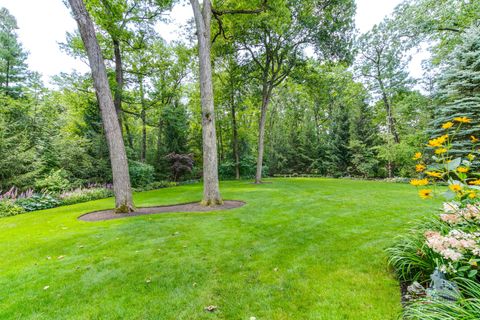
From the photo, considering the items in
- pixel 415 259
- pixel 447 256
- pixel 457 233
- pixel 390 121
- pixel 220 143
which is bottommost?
pixel 415 259

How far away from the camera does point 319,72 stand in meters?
13.1

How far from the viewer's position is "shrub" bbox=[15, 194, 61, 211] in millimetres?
7824

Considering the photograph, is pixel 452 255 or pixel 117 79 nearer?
pixel 452 255

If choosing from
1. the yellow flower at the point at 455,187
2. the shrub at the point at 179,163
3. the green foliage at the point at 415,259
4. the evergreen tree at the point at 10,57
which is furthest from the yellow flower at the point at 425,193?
the evergreen tree at the point at 10,57

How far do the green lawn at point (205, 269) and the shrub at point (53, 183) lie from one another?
5307 mm

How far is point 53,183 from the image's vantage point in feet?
31.0

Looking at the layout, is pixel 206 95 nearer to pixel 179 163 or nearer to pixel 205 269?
pixel 205 269

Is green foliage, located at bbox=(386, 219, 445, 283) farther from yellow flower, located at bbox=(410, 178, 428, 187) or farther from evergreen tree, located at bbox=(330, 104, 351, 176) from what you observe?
evergreen tree, located at bbox=(330, 104, 351, 176)

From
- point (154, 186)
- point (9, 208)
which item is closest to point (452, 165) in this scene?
point (9, 208)

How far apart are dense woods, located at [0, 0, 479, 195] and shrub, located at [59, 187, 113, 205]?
1.15 metres

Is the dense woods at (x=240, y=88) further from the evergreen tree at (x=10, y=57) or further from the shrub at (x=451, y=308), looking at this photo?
the shrub at (x=451, y=308)

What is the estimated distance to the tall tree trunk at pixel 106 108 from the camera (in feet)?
18.6

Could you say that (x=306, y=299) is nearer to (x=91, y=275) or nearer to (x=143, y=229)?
(x=91, y=275)

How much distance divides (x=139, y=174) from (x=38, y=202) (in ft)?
15.9
